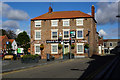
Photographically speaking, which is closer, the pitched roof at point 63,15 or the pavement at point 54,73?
the pavement at point 54,73

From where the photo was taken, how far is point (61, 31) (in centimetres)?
4003

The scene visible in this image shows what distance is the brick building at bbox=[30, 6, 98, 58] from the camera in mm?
38938

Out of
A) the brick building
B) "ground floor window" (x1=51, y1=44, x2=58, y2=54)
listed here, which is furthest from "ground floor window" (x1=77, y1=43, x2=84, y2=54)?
"ground floor window" (x1=51, y1=44, x2=58, y2=54)

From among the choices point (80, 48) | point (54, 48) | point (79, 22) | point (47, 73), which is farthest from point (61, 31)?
point (47, 73)

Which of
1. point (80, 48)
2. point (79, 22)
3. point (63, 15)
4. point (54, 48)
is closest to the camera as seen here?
point (80, 48)

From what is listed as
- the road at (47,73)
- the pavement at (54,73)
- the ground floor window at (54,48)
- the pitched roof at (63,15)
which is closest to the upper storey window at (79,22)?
the pitched roof at (63,15)

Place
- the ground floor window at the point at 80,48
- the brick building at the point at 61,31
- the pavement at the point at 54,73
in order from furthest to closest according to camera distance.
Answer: the brick building at the point at 61,31 → the ground floor window at the point at 80,48 → the pavement at the point at 54,73

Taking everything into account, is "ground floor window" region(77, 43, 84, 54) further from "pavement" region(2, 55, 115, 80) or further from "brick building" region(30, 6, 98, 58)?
"pavement" region(2, 55, 115, 80)

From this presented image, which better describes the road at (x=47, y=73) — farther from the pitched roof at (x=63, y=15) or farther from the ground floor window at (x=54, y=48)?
the pitched roof at (x=63, y=15)

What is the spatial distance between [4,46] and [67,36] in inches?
1391

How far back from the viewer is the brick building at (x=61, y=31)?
38.9 metres

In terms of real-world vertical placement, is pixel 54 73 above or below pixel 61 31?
below

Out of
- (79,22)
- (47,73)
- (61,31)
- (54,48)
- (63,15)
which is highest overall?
(63,15)

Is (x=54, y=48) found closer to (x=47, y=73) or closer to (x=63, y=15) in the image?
(x=63, y=15)
